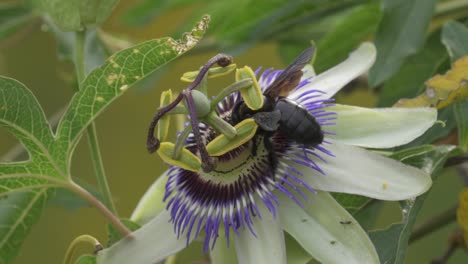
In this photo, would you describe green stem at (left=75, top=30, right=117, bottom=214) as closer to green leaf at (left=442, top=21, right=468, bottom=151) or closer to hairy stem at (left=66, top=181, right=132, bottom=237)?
hairy stem at (left=66, top=181, right=132, bottom=237)

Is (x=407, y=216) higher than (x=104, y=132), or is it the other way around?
(x=407, y=216)

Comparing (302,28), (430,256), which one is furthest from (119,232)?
(430,256)

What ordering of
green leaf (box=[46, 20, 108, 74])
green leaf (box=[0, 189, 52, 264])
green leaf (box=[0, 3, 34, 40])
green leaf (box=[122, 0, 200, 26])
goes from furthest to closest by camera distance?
1. green leaf (box=[122, 0, 200, 26])
2. green leaf (box=[0, 3, 34, 40])
3. green leaf (box=[46, 20, 108, 74])
4. green leaf (box=[0, 189, 52, 264])

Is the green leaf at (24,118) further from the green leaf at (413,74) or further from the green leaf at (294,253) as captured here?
the green leaf at (413,74)

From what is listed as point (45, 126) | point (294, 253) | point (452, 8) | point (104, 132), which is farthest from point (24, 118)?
point (104, 132)

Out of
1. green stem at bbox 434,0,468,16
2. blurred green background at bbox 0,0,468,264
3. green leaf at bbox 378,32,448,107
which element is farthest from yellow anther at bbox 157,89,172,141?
blurred green background at bbox 0,0,468,264

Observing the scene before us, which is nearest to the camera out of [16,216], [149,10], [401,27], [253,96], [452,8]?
[253,96]

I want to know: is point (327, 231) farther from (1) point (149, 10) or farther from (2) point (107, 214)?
(1) point (149, 10)
